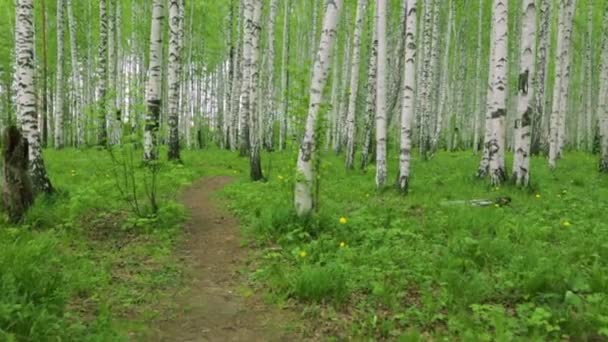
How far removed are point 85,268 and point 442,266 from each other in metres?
3.73

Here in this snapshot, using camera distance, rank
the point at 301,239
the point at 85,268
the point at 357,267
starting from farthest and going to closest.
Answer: the point at 301,239 → the point at 357,267 → the point at 85,268

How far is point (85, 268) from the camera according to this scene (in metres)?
4.86

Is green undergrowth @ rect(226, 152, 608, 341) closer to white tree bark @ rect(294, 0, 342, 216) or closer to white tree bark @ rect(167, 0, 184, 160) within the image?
white tree bark @ rect(294, 0, 342, 216)

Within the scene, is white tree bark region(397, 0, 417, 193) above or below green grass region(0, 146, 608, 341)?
above

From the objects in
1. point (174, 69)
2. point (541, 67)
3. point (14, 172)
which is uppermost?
point (541, 67)

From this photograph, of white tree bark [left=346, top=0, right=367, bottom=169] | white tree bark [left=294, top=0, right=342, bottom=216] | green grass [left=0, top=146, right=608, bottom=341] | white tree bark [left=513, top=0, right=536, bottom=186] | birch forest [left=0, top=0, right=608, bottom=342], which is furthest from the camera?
white tree bark [left=346, top=0, right=367, bottom=169]

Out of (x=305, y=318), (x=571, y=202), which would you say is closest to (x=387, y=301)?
(x=305, y=318)

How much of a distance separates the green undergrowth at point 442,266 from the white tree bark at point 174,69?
6626 millimetres

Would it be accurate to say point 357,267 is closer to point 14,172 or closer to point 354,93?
point 14,172

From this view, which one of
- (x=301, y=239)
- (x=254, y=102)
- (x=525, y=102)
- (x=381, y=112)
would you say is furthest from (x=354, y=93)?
(x=301, y=239)

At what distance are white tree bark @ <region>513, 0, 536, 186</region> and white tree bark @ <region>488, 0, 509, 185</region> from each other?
32cm

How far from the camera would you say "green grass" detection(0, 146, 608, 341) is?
369cm

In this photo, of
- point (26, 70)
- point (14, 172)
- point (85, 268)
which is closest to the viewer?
point (85, 268)

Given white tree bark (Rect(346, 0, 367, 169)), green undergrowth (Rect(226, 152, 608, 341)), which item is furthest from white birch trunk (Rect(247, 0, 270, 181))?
green undergrowth (Rect(226, 152, 608, 341))
